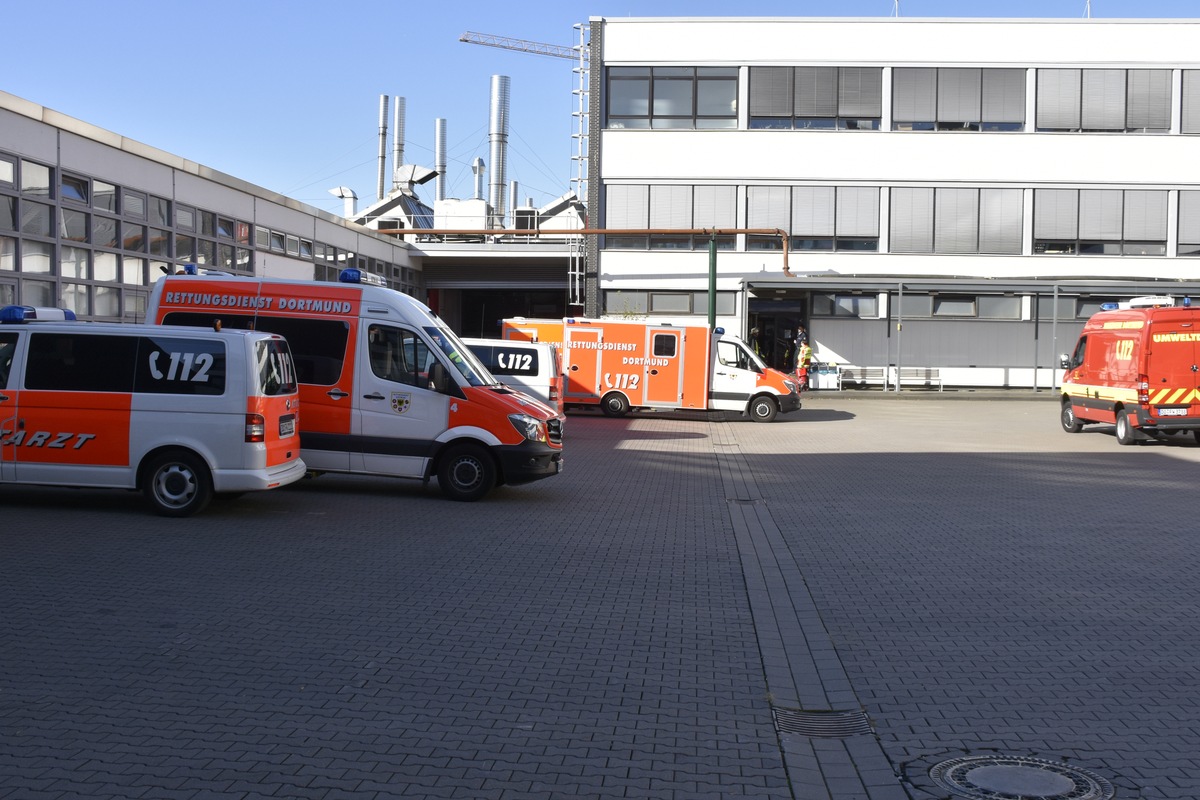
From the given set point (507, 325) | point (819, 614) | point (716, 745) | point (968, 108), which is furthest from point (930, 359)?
point (716, 745)

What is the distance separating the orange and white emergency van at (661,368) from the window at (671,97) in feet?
47.8

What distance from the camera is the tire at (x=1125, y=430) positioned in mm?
21719

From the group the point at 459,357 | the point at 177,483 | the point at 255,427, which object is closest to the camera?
the point at 255,427

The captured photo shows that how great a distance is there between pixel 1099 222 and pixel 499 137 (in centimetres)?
3928

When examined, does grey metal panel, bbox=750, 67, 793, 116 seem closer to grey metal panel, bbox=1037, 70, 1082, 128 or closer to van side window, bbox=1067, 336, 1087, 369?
grey metal panel, bbox=1037, 70, 1082, 128

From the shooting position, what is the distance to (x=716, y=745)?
17.1ft

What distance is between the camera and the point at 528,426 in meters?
13.4

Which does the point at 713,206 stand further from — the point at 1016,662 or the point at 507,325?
the point at 1016,662

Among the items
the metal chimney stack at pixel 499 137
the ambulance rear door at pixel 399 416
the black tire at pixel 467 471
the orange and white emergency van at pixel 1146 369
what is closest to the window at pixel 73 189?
the ambulance rear door at pixel 399 416

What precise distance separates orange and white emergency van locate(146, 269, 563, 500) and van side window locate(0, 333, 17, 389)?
111 inches

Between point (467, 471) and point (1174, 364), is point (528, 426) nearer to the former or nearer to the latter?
point (467, 471)

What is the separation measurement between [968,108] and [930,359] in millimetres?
8839

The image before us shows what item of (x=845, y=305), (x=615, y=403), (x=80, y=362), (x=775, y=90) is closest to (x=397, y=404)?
(x=80, y=362)

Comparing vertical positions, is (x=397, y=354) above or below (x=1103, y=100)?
below
